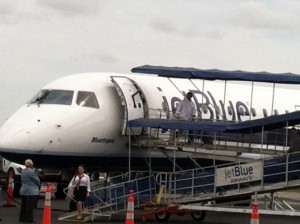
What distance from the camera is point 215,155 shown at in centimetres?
2809

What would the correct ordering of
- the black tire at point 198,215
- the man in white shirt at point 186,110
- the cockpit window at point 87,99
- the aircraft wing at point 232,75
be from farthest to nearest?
the man in white shirt at point 186,110 → the cockpit window at point 87,99 → the aircraft wing at point 232,75 → the black tire at point 198,215

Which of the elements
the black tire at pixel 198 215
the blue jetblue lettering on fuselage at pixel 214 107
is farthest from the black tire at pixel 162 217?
the blue jetblue lettering on fuselage at pixel 214 107

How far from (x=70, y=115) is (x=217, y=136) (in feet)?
14.2

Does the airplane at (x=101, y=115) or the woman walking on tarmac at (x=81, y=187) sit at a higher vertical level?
the airplane at (x=101, y=115)

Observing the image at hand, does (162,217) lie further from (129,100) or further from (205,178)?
(129,100)

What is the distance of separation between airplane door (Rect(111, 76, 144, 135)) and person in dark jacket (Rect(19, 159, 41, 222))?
5307mm

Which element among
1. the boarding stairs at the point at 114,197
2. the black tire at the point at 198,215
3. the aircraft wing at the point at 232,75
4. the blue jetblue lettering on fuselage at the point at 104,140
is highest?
the aircraft wing at the point at 232,75

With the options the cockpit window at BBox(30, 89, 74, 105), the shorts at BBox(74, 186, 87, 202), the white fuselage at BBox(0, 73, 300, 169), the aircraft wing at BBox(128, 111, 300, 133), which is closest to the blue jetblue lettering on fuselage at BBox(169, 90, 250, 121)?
the white fuselage at BBox(0, 73, 300, 169)

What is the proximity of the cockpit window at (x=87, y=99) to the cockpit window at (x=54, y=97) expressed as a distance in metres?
0.25

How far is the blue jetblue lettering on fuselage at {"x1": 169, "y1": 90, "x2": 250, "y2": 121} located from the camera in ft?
101

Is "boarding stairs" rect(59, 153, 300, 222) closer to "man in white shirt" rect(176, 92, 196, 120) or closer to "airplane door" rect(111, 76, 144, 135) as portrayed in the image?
"airplane door" rect(111, 76, 144, 135)

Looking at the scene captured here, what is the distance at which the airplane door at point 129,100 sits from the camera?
2801cm

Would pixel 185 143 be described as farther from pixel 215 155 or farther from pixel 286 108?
pixel 286 108

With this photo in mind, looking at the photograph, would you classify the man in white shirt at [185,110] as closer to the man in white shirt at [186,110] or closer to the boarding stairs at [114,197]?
the man in white shirt at [186,110]
